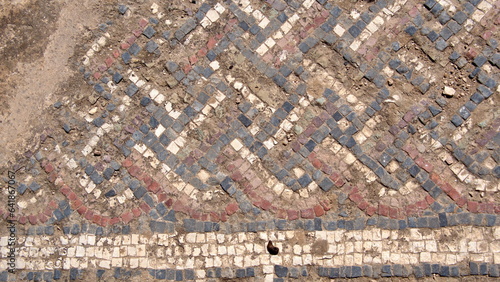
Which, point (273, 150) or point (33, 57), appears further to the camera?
point (33, 57)

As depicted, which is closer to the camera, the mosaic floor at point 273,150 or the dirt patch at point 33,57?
the mosaic floor at point 273,150

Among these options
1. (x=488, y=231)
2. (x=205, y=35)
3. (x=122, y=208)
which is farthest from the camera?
(x=205, y=35)

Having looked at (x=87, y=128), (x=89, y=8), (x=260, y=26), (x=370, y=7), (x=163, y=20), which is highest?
(x=370, y=7)

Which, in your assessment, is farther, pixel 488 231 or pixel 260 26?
pixel 260 26

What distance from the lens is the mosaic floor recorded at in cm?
588

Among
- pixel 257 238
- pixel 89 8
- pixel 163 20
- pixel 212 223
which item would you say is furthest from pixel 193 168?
pixel 89 8

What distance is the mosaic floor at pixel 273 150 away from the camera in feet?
19.3

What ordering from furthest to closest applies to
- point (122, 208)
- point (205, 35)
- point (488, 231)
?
point (205, 35), point (122, 208), point (488, 231)

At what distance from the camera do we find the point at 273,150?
6.18 m

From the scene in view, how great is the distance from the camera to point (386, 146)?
6.08 meters

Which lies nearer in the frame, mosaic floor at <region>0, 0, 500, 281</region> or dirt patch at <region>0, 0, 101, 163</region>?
mosaic floor at <region>0, 0, 500, 281</region>

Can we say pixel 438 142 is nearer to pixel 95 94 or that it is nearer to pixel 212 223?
pixel 212 223

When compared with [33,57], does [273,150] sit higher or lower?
higher

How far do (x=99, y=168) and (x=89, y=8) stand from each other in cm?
235
